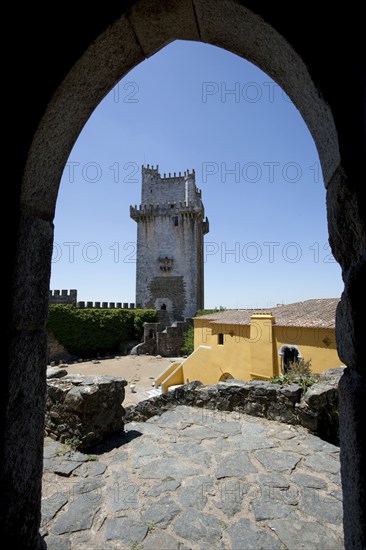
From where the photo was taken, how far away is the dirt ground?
14148 mm

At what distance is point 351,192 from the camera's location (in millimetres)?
1027

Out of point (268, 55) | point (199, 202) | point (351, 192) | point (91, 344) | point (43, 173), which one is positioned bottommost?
point (91, 344)

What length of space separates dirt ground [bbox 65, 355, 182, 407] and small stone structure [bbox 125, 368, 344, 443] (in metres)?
7.50

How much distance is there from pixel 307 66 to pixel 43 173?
1261mm

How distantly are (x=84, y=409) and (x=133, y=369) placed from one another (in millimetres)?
15596

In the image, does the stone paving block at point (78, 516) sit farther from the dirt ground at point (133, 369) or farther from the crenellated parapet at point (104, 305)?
the crenellated parapet at point (104, 305)

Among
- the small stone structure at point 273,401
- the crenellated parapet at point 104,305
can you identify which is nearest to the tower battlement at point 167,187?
the crenellated parapet at point 104,305

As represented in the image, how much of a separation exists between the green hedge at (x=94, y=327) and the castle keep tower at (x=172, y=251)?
4.02m

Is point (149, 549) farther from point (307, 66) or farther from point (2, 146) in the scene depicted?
point (307, 66)

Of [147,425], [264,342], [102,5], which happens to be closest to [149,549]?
[147,425]

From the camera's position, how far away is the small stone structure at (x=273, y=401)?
410 cm

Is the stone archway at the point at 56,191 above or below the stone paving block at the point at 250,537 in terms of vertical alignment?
above

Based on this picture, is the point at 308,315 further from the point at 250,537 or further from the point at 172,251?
the point at 172,251

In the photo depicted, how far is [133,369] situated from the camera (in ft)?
60.3
